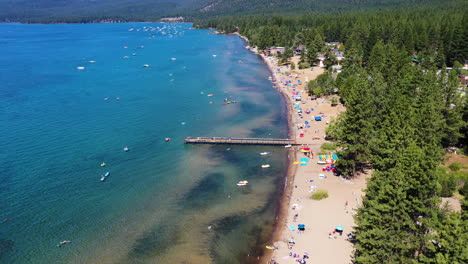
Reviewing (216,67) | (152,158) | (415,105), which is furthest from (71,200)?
(216,67)

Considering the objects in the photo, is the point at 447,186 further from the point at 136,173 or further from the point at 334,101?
the point at 136,173

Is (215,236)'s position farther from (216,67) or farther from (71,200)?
(216,67)

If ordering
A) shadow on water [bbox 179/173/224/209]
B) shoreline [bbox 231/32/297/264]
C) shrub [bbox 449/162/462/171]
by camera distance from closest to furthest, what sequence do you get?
shoreline [bbox 231/32/297/264] < shadow on water [bbox 179/173/224/209] < shrub [bbox 449/162/462/171]

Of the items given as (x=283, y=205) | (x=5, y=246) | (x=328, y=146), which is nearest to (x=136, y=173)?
(x=5, y=246)

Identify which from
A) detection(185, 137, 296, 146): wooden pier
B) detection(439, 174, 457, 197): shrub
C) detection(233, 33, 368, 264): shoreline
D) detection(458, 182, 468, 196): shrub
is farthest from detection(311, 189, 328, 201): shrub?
detection(185, 137, 296, 146): wooden pier

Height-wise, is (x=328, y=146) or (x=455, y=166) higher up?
(x=455, y=166)

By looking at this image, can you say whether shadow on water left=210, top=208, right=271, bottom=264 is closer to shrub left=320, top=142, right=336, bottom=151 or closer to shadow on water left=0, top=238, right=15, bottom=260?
shrub left=320, top=142, right=336, bottom=151

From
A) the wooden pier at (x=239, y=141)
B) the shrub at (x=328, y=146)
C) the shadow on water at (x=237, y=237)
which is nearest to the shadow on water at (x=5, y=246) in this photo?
the shadow on water at (x=237, y=237)
